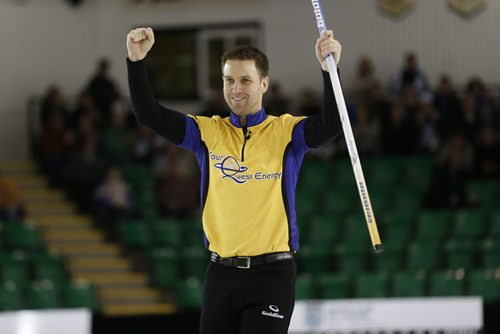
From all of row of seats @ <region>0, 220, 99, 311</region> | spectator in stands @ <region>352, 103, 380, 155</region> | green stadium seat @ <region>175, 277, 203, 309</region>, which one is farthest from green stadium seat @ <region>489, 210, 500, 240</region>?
row of seats @ <region>0, 220, 99, 311</region>

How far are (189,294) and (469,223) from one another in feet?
13.8

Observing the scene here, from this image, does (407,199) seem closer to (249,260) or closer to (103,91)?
(103,91)

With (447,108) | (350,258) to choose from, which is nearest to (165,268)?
(350,258)

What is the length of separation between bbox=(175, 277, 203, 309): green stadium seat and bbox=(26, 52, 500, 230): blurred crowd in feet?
8.98

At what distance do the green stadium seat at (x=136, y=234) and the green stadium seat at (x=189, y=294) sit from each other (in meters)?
1.92

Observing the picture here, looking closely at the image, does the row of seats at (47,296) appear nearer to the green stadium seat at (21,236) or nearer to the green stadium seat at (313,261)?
the green stadium seat at (21,236)

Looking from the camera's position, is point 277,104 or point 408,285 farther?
point 277,104

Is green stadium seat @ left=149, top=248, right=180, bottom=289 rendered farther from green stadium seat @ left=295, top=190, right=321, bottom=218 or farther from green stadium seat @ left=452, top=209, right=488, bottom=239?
green stadium seat @ left=452, top=209, right=488, bottom=239

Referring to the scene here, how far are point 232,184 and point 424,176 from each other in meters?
10.8

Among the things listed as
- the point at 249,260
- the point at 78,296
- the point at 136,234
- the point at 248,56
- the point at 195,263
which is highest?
the point at 248,56

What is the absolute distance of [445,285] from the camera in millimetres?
12430

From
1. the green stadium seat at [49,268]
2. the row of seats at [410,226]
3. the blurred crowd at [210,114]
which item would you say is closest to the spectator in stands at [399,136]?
the blurred crowd at [210,114]

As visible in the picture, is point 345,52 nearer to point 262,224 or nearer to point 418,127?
point 418,127

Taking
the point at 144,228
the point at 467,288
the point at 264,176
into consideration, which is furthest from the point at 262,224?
the point at 144,228
